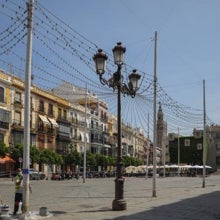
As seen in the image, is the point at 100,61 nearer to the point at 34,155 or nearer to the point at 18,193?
the point at 18,193

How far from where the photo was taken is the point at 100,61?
18188mm

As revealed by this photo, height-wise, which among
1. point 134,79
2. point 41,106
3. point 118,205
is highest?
point 41,106

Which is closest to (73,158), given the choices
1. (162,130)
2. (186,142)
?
(162,130)

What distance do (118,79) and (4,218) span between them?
672 cm

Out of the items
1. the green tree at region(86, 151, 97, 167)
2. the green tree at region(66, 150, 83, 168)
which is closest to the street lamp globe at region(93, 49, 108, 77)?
the green tree at region(66, 150, 83, 168)

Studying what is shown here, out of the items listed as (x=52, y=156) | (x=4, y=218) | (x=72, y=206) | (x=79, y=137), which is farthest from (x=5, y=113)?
(x=4, y=218)

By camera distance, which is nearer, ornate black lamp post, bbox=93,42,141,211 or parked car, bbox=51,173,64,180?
ornate black lamp post, bbox=93,42,141,211

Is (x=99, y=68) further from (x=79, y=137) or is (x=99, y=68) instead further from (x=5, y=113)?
(x=79, y=137)

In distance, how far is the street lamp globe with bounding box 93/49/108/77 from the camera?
59.7 ft

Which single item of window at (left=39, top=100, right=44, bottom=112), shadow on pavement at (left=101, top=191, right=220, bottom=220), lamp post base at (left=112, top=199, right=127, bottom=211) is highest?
window at (left=39, top=100, right=44, bottom=112)

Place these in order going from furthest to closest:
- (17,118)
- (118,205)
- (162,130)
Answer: (162,130) → (17,118) → (118,205)

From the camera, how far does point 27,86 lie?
1591cm

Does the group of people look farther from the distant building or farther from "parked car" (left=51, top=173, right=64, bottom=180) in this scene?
"parked car" (left=51, top=173, right=64, bottom=180)

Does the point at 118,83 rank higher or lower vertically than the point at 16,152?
higher
